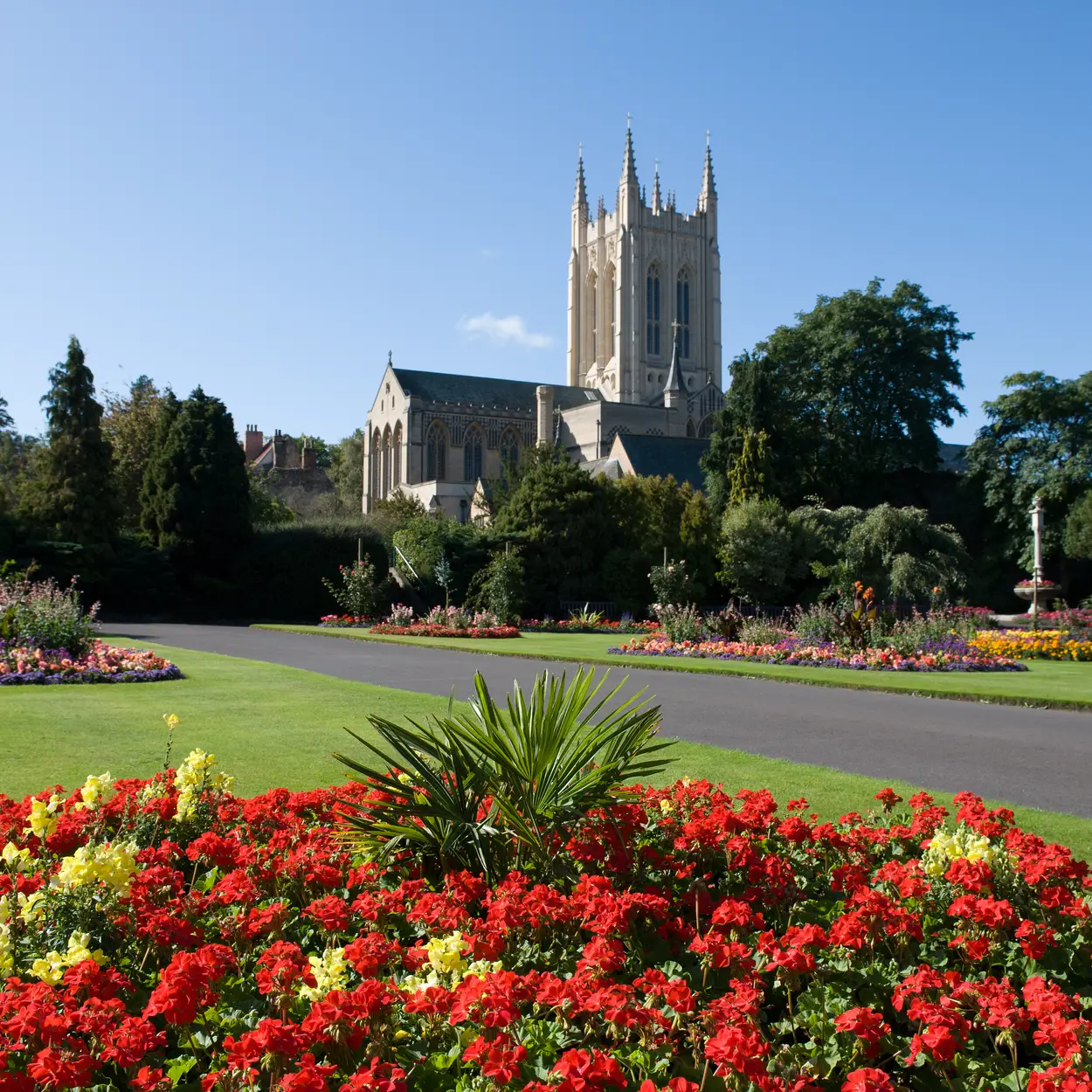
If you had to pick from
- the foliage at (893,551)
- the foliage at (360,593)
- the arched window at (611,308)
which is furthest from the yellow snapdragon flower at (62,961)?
the arched window at (611,308)

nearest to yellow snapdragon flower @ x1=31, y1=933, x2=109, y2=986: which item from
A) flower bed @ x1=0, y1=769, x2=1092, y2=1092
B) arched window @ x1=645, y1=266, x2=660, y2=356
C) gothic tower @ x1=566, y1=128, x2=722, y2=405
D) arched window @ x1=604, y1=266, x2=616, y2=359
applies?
flower bed @ x1=0, y1=769, x2=1092, y2=1092

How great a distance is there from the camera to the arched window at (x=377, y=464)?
250ft

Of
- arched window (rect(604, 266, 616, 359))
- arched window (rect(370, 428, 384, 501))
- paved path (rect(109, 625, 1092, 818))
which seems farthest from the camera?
arched window (rect(604, 266, 616, 359))

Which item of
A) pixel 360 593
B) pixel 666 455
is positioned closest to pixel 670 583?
pixel 360 593

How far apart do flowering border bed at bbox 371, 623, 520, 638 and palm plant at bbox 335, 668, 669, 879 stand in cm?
2116

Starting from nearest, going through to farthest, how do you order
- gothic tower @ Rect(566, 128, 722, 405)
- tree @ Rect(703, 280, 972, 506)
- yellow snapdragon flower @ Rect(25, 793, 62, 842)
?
yellow snapdragon flower @ Rect(25, 793, 62, 842) → tree @ Rect(703, 280, 972, 506) → gothic tower @ Rect(566, 128, 722, 405)

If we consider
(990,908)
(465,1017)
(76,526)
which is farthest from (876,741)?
(76,526)

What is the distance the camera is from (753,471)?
3850 centimetres

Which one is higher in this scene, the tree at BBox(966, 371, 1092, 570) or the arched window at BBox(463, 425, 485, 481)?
the arched window at BBox(463, 425, 485, 481)

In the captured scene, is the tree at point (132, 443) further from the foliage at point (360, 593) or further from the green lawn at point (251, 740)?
the green lawn at point (251, 740)

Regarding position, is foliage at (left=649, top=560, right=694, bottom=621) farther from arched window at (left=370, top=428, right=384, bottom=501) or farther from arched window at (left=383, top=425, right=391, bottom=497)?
arched window at (left=370, top=428, right=384, bottom=501)

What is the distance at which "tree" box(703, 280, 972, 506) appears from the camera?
42531 mm

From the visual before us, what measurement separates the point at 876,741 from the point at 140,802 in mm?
6101

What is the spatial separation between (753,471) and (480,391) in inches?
1644
